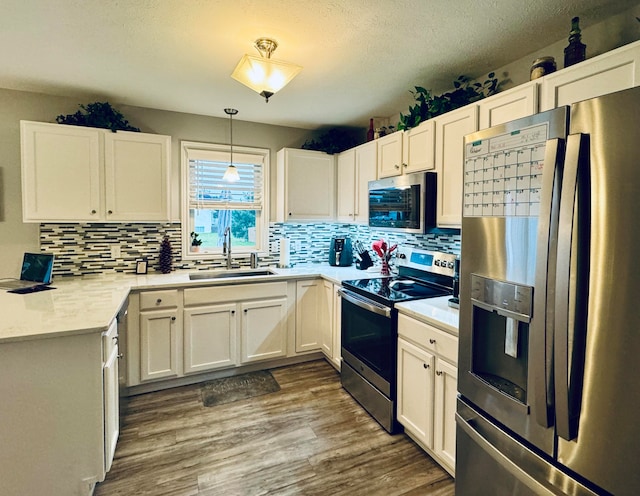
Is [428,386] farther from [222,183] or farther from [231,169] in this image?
[222,183]

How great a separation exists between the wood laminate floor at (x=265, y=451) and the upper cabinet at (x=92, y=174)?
59.3 inches

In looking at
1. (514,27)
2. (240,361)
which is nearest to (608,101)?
(514,27)

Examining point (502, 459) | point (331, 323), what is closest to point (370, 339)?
point (331, 323)

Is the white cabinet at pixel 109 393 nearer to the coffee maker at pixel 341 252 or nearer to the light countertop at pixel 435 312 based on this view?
the light countertop at pixel 435 312

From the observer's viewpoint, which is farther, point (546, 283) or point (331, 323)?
point (331, 323)

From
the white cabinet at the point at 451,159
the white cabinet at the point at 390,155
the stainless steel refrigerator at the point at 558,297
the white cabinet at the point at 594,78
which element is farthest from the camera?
the white cabinet at the point at 390,155

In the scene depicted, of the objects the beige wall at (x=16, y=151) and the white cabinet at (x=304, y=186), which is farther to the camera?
the white cabinet at (x=304, y=186)

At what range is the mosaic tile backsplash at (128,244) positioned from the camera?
2.95 metres

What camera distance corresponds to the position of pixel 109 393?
1.86m

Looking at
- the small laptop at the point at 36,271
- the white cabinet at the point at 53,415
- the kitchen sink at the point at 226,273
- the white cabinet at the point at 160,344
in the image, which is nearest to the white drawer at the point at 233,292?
the white cabinet at the point at 160,344

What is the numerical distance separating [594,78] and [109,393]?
268cm

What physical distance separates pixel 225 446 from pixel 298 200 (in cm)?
219

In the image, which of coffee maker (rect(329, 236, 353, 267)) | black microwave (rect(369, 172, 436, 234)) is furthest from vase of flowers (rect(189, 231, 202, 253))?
black microwave (rect(369, 172, 436, 234))

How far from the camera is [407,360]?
2170 millimetres
